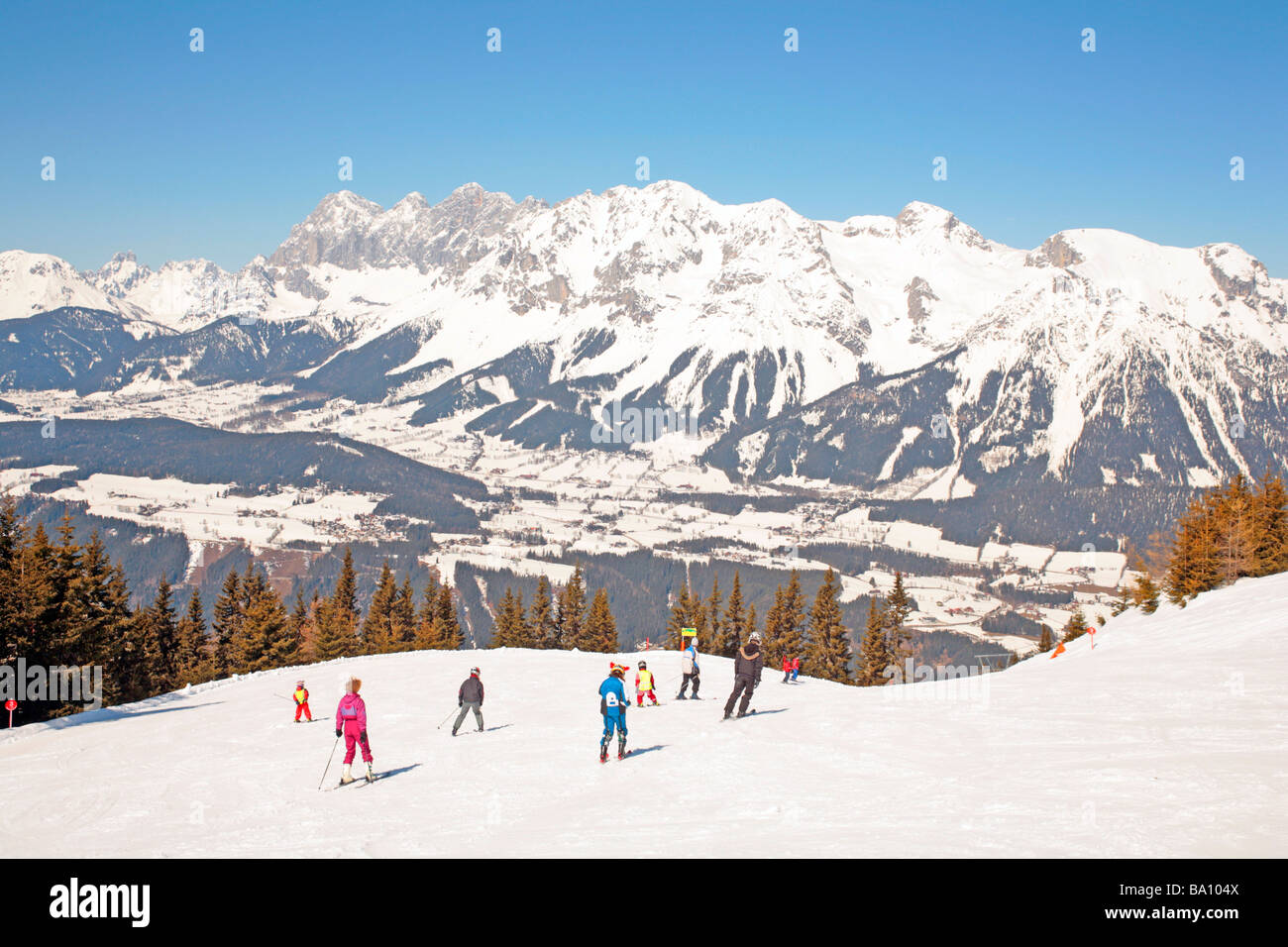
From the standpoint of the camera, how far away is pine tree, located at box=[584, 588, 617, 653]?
82.8 m

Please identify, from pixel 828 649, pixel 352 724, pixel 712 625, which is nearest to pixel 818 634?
pixel 828 649

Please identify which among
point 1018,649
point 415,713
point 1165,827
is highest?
point 1165,827

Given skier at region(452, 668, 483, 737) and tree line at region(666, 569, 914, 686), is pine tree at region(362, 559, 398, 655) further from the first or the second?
skier at region(452, 668, 483, 737)

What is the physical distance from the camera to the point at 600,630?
8362 cm

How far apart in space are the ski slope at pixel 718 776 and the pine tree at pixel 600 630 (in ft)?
158

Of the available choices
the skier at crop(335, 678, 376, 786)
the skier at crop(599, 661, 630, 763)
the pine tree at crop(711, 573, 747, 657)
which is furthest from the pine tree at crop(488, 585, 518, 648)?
the skier at crop(335, 678, 376, 786)

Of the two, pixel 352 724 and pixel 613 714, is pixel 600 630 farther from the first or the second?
pixel 352 724

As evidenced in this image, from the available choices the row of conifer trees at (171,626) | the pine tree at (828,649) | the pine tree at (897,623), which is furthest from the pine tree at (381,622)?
the pine tree at (897,623)

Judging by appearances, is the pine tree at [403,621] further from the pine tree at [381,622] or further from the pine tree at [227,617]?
the pine tree at [227,617]

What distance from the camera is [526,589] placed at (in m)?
186
